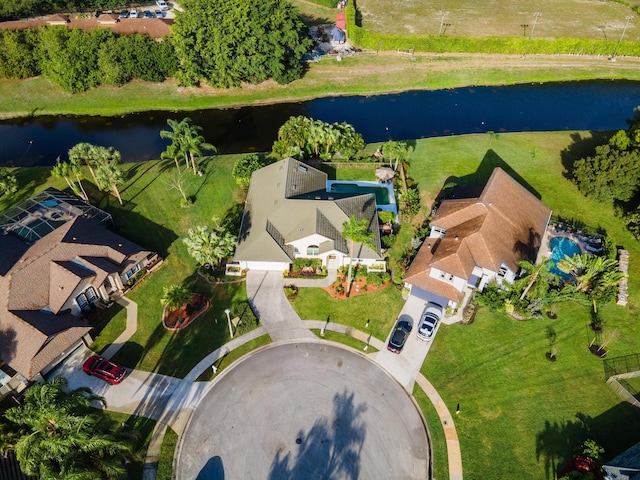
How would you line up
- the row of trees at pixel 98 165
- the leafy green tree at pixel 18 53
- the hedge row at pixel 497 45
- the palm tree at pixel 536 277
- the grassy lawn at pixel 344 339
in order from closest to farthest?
1. the palm tree at pixel 536 277
2. the grassy lawn at pixel 344 339
3. the row of trees at pixel 98 165
4. the leafy green tree at pixel 18 53
5. the hedge row at pixel 497 45

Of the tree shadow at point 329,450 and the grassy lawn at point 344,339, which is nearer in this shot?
the tree shadow at point 329,450

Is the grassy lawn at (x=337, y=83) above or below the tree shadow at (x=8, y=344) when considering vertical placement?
above

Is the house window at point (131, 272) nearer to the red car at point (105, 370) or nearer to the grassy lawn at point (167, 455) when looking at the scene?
the red car at point (105, 370)

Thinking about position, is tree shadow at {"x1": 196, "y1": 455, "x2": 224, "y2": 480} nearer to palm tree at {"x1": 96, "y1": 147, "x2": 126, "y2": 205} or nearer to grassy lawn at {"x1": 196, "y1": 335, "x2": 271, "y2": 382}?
grassy lawn at {"x1": 196, "y1": 335, "x2": 271, "y2": 382}

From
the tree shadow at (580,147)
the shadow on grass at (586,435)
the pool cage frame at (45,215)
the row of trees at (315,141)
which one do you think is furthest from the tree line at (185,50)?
the shadow on grass at (586,435)

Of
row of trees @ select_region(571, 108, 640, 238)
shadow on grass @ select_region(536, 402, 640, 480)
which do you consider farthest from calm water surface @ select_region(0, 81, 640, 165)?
shadow on grass @ select_region(536, 402, 640, 480)

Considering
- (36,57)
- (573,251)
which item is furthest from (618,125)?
(36,57)
